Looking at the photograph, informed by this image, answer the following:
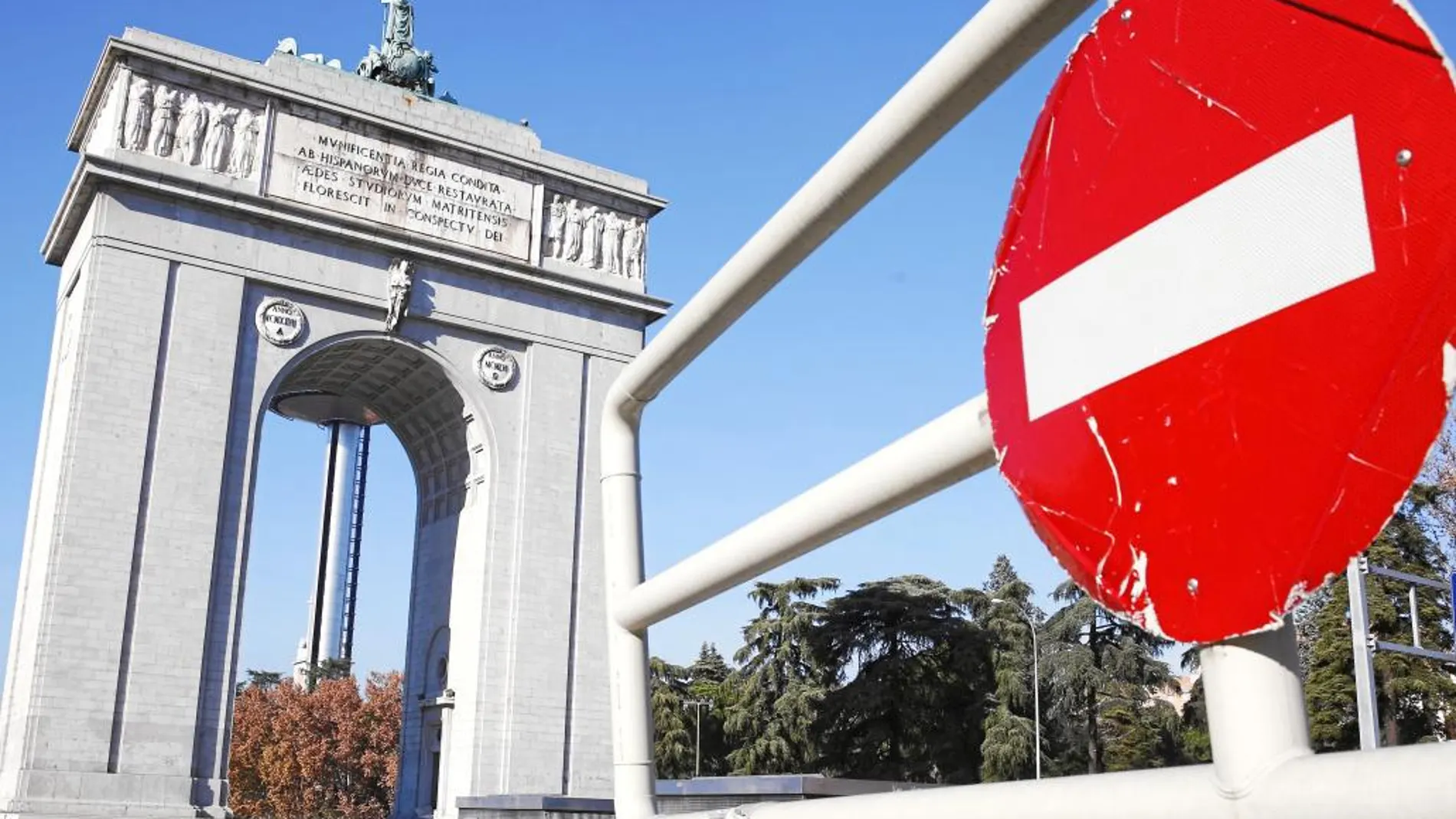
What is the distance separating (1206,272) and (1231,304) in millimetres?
48

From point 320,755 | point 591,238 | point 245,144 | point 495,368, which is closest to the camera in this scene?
point 245,144

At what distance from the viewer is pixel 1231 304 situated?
123 centimetres

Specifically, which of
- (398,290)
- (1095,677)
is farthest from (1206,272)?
(1095,677)

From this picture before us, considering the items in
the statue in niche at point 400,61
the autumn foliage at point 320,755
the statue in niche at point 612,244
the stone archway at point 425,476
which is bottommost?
the autumn foliage at point 320,755

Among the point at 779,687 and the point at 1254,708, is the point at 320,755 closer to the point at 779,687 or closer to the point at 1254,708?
the point at 779,687

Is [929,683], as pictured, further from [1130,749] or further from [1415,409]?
[1415,409]

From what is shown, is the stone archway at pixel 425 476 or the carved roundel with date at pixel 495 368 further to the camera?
the carved roundel with date at pixel 495 368

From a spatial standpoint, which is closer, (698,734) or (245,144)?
(245,144)

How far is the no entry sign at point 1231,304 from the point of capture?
1127mm

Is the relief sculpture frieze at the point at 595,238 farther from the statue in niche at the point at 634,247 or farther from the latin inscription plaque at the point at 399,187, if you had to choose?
the latin inscription plaque at the point at 399,187

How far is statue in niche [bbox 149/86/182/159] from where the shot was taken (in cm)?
2536

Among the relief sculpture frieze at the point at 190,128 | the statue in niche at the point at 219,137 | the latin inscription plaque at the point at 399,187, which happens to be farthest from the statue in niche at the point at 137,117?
the latin inscription plaque at the point at 399,187

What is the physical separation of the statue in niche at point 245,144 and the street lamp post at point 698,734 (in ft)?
99.5

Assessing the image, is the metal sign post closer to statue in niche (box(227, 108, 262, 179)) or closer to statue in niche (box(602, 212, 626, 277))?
statue in niche (box(602, 212, 626, 277))
